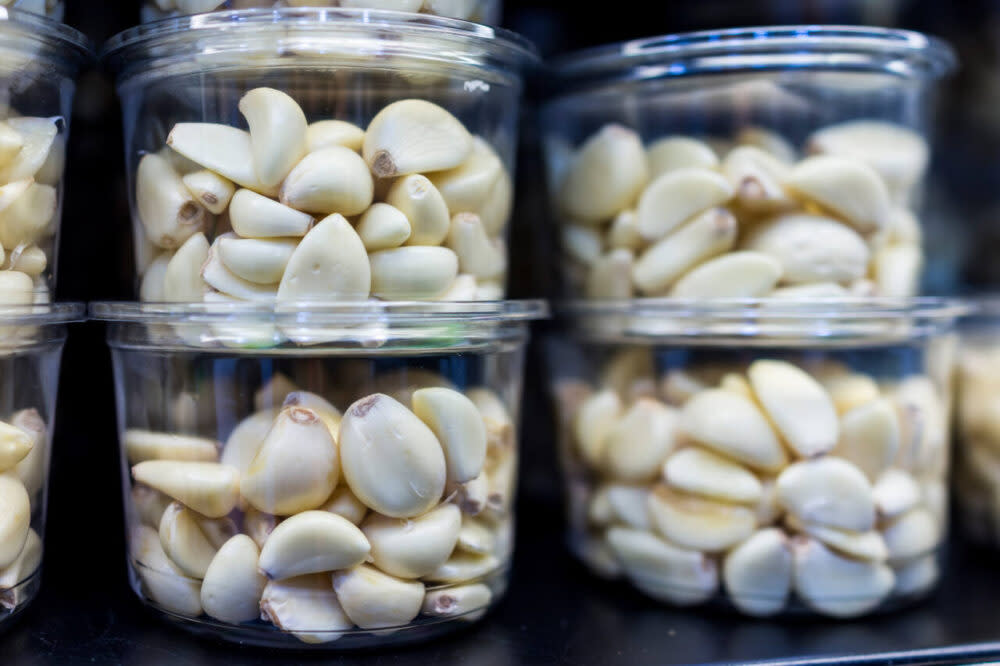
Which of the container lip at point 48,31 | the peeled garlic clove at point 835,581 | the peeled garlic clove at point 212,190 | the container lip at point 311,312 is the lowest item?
Result: the peeled garlic clove at point 835,581

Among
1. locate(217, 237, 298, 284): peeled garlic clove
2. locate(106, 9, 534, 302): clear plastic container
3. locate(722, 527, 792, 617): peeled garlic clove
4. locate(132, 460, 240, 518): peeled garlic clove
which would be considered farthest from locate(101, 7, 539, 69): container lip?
locate(722, 527, 792, 617): peeled garlic clove

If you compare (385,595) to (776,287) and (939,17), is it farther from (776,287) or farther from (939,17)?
(939,17)

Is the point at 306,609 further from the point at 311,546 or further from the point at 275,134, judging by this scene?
the point at 275,134

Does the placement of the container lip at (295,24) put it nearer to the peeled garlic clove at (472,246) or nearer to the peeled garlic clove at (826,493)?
the peeled garlic clove at (472,246)

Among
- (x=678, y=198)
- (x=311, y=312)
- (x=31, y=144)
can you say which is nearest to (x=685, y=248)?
(x=678, y=198)

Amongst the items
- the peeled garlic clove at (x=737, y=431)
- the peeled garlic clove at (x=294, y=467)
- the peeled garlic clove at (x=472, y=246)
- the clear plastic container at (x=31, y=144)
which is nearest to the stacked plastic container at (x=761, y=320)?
the peeled garlic clove at (x=737, y=431)
